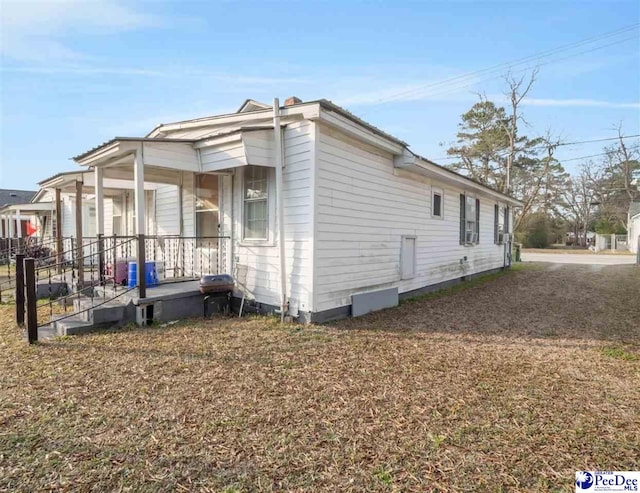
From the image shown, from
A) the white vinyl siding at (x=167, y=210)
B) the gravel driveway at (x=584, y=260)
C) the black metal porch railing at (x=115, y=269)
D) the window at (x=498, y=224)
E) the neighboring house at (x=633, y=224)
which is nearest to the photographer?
the black metal porch railing at (x=115, y=269)

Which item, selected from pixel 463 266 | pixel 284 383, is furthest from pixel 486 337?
pixel 463 266

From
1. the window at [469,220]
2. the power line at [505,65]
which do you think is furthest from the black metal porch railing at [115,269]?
the power line at [505,65]

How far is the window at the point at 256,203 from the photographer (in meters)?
6.08

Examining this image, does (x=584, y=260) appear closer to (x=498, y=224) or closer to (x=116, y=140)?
(x=498, y=224)

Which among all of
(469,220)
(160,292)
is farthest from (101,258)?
(469,220)

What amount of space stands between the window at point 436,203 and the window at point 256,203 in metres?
4.80

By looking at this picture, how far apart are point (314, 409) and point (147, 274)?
449 centimetres

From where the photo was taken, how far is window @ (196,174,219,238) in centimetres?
705

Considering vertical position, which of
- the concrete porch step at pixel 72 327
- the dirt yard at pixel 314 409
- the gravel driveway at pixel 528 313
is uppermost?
the concrete porch step at pixel 72 327

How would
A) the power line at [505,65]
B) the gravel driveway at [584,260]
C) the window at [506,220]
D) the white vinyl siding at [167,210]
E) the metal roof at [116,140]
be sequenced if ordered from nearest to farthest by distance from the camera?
the metal roof at [116,140] → the white vinyl siding at [167,210] → the window at [506,220] → the power line at [505,65] → the gravel driveway at [584,260]

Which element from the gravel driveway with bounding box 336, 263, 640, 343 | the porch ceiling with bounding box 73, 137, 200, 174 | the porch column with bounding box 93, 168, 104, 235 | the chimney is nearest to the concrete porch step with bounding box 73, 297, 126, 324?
the porch column with bounding box 93, 168, 104, 235

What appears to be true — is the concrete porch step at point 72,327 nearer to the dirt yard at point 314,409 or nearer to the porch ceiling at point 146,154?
the dirt yard at point 314,409

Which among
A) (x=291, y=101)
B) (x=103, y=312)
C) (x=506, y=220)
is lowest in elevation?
(x=103, y=312)

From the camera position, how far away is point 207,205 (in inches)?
283
